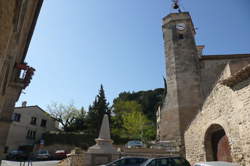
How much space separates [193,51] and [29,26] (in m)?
18.6

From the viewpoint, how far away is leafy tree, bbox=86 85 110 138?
3252 centimetres

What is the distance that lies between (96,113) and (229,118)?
85.5 ft

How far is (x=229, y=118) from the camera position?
9.47 meters

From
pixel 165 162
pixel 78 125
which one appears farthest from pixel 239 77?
pixel 78 125

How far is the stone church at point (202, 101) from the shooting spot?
8.79 m

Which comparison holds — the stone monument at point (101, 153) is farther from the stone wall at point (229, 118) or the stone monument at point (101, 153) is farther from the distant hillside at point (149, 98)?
the distant hillside at point (149, 98)

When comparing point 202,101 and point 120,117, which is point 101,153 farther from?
point 120,117

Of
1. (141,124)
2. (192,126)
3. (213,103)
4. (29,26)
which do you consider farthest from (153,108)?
(29,26)

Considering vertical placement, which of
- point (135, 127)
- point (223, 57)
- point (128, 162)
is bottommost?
point (128, 162)

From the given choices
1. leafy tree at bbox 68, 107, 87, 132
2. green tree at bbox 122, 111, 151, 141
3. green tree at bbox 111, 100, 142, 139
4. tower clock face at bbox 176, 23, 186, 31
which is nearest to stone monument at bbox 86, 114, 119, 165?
tower clock face at bbox 176, 23, 186, 31

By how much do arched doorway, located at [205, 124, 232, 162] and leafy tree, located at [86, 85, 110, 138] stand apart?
22.3 m

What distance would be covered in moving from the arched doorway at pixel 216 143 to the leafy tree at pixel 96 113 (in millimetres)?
22279

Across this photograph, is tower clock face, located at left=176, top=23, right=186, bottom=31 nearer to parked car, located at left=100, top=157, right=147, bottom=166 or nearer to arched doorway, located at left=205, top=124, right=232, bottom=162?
arched doorway, located at left=205, top=124, right=232, bottom=162

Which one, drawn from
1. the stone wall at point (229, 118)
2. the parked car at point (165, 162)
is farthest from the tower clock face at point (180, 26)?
the parked car at point (165, 162)
